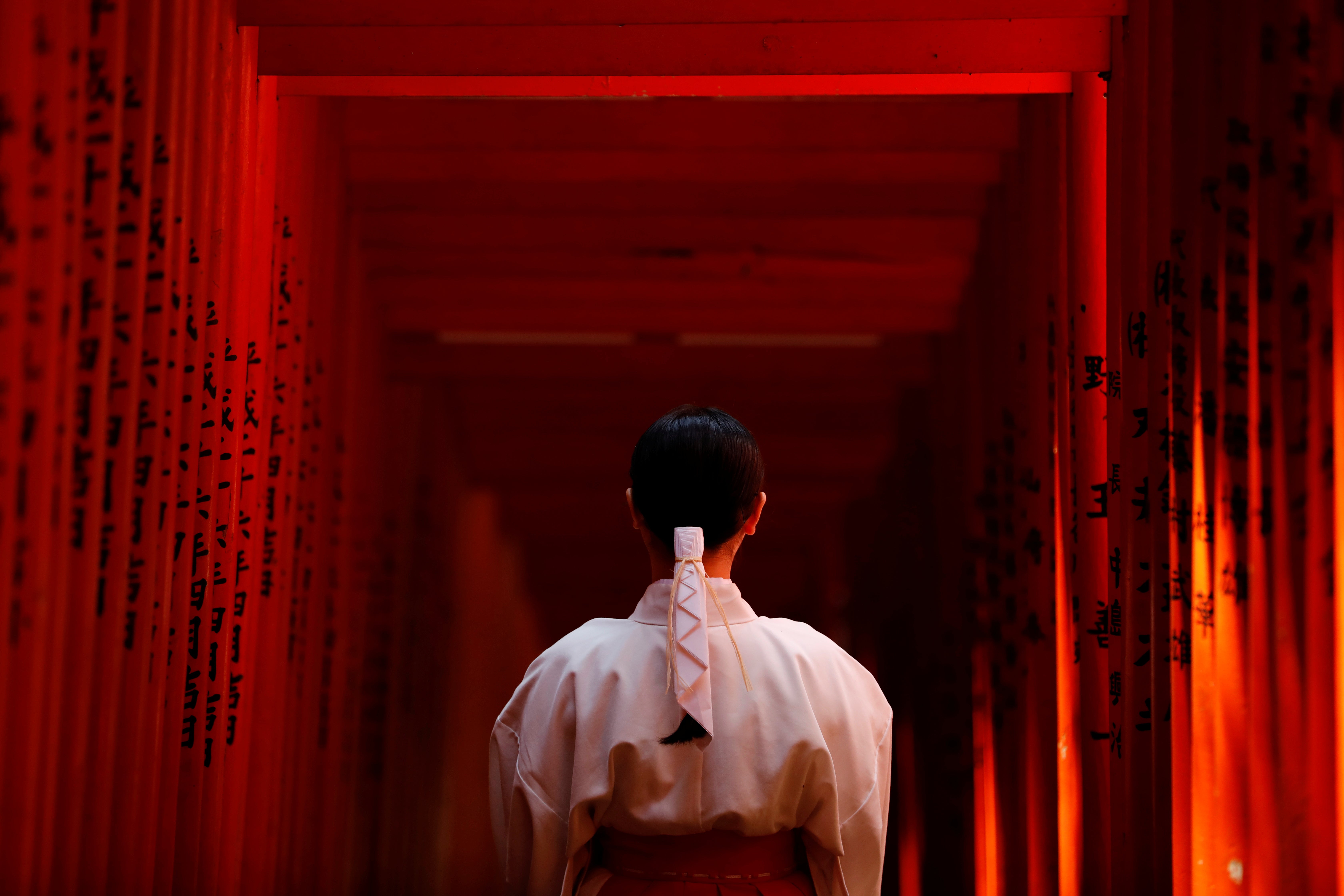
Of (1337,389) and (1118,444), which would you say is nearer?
(1337,389)

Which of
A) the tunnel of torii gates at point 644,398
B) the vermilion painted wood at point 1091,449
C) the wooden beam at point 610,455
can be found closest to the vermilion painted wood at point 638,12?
the tunnel of torii gates at point 644,398

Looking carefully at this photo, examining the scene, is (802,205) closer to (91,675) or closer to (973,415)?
(973,415)

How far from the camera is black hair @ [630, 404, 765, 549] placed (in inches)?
52.2

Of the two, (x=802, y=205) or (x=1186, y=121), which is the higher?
(x=802, y=205)

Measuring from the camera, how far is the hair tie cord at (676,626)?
Result: 1.29 m

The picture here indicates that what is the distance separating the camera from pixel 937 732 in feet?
9.76

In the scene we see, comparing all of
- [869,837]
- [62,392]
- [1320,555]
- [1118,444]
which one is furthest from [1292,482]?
[62,392]

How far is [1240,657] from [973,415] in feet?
5.36

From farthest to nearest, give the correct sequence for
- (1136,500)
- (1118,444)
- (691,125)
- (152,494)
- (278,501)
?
(691,125) < (278,501) < (1118,444) < (1136,500) < (152,494)

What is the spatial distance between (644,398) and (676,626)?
80.7 inches

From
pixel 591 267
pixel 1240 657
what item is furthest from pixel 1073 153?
pixel 591 267

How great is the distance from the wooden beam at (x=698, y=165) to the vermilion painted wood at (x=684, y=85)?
68 cm

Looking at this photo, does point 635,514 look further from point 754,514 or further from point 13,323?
point 13,323

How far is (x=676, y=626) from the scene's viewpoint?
1.29 m
